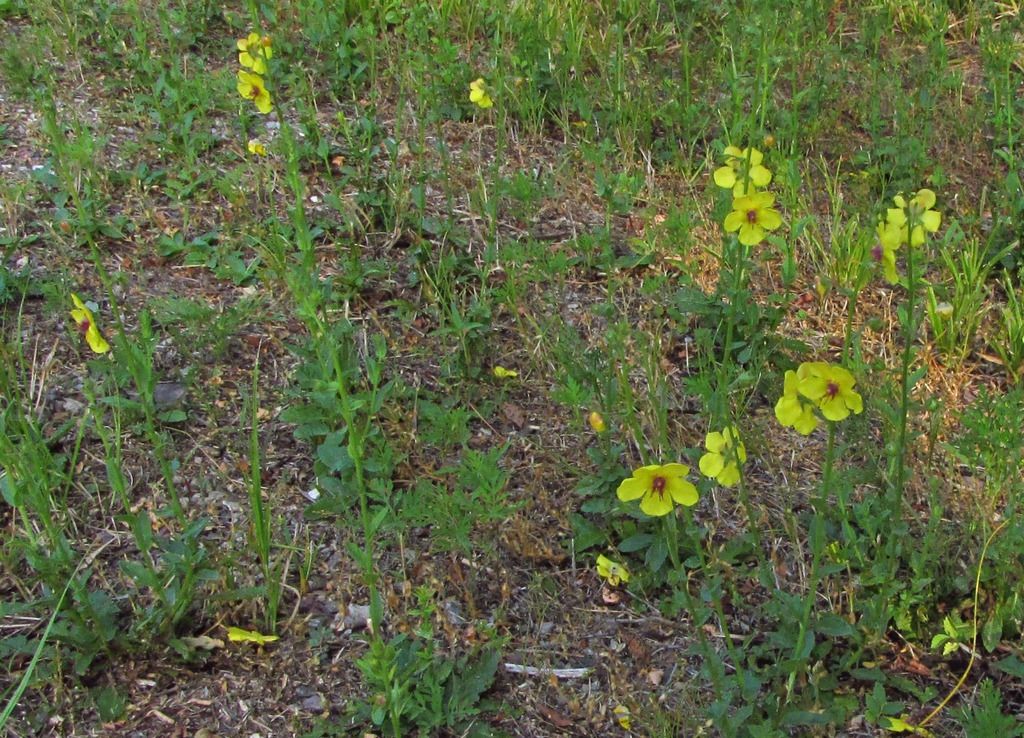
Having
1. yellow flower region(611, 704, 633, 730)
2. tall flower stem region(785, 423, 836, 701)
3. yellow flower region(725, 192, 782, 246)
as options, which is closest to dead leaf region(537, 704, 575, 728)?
yellow flower region(611, 704, 633, 730)

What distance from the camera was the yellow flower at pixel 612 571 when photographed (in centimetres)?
226

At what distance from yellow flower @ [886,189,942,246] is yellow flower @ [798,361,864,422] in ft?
0.78

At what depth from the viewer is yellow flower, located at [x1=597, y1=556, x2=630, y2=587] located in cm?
226

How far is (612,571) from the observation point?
2.26m

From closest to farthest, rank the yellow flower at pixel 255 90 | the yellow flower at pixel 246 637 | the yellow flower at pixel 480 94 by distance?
the yellow flower at pixel 246 637 → the yellow flower at pixel 255 90 → the yellow flower at pixel 480 94

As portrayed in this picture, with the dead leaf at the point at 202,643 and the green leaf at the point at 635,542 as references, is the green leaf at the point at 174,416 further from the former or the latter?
the green leaf at the point at 635,542

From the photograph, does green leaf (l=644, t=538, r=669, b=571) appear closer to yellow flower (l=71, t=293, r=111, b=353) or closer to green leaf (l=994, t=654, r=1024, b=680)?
green leaf (l=994, t=654, r=1024, b=680)

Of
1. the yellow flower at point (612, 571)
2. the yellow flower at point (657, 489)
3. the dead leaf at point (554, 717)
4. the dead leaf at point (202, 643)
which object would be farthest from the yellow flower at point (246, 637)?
the yellow flower at point (657, 489)

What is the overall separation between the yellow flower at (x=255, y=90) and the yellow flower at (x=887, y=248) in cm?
166

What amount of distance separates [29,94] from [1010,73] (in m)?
3.42

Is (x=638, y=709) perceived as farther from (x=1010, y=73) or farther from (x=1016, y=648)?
(x=1010, y=73)

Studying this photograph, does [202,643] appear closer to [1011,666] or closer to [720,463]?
[720,463]

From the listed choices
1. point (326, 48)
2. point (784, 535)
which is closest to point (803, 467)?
point (784, 535)

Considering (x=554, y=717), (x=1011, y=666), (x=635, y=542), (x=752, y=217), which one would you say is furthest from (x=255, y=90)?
(x=1011, y=666)
